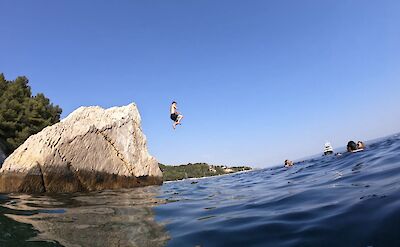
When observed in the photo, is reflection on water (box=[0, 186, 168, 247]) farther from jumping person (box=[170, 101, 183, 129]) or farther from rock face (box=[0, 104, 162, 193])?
jumping person (box=[170, 101, 183, 129])

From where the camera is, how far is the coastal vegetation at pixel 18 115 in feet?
102

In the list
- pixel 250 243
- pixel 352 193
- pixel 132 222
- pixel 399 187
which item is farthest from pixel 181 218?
pixel 399 187

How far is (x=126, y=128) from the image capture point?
65.0ft

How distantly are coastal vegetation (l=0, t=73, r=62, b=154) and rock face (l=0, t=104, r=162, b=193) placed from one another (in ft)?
55.0

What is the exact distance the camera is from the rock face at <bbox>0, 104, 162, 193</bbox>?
14.1 meters

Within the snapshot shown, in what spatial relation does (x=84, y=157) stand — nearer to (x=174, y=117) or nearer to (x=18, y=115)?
(x=174, y=117)

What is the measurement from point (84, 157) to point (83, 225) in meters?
9.61

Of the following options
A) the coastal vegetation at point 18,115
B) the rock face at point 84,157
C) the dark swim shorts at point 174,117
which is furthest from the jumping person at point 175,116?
the coastal vegetation at point 18,115

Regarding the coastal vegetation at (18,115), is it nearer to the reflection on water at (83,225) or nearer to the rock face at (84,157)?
the rock face at (84,157)

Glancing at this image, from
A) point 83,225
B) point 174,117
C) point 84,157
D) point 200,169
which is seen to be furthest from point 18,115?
point 200,169

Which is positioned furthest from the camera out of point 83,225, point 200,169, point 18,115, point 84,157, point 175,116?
point 200,169

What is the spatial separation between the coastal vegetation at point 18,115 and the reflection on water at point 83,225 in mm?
24987

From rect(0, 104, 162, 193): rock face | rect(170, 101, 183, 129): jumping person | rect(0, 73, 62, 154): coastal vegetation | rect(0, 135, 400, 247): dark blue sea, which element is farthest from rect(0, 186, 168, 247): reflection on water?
rect(0, 73, 62, 154): coastal vegetation

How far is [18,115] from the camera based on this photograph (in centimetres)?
3259
